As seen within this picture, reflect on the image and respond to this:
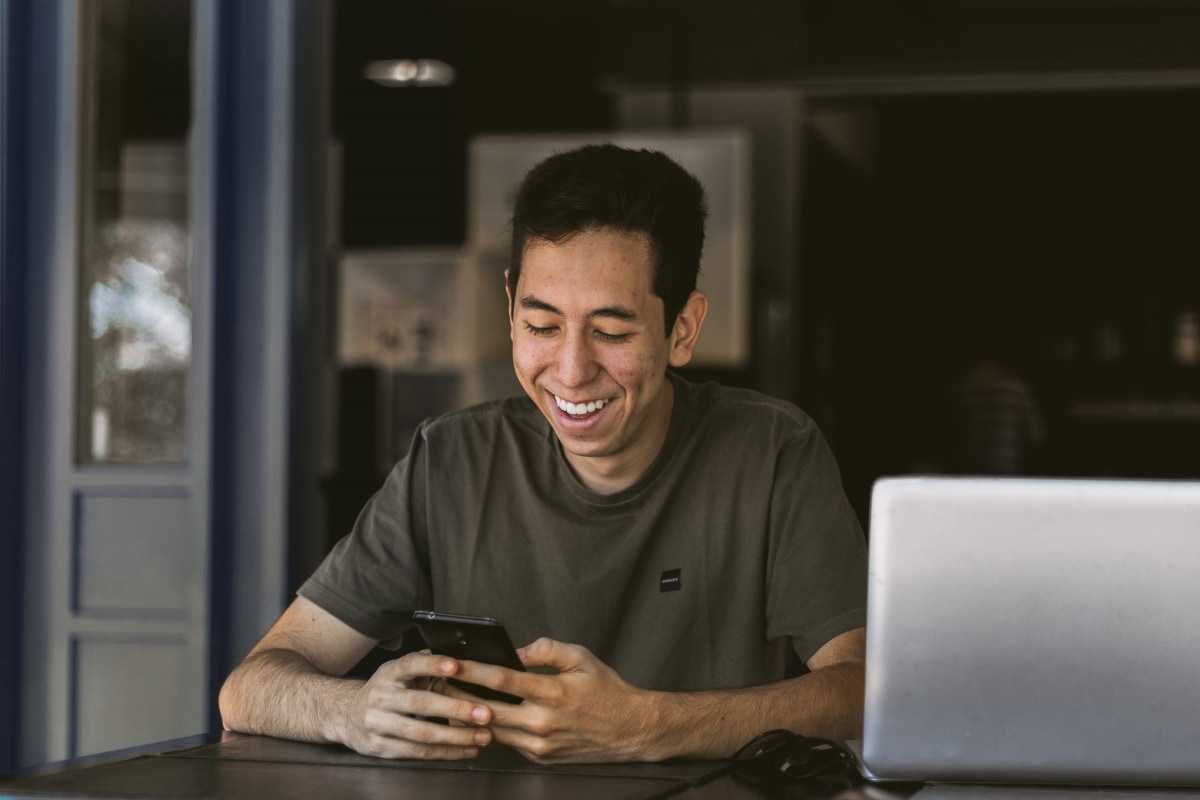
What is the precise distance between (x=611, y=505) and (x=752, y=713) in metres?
0.48

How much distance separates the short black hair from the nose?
139 mm

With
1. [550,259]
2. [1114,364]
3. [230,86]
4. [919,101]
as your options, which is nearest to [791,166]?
[919,101]

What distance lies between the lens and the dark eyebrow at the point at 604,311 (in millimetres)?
1795

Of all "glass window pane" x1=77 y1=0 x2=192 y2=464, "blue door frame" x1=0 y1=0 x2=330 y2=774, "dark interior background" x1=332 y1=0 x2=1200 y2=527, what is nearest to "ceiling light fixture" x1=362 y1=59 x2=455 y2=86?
"dark interior background" x1=332 y1=0 x2=1200 y2=527

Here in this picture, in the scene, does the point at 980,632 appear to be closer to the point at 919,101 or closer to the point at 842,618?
the point at 842,618

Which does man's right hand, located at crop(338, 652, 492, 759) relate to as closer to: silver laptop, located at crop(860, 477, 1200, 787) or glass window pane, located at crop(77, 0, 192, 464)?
silver laptop, located at crop(860, 477, 1200, 787)

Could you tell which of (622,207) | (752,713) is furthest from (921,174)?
(752,713)

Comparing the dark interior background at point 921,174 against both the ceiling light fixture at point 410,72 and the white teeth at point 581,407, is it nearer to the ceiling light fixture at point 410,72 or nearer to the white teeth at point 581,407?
the ceiling light fixture at point 410,72

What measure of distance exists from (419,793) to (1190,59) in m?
6.97

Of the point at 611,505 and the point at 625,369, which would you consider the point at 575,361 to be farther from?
the point at 611,505

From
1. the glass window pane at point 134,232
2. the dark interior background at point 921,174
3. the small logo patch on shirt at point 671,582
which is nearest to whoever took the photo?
the small logo patch on shirt at point 671,582

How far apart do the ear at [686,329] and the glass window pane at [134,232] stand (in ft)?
6.12

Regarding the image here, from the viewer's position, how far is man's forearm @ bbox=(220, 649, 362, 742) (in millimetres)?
1521

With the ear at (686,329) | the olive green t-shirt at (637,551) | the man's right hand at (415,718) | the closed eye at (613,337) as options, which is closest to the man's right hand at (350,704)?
the man's right hand at (415,718)
